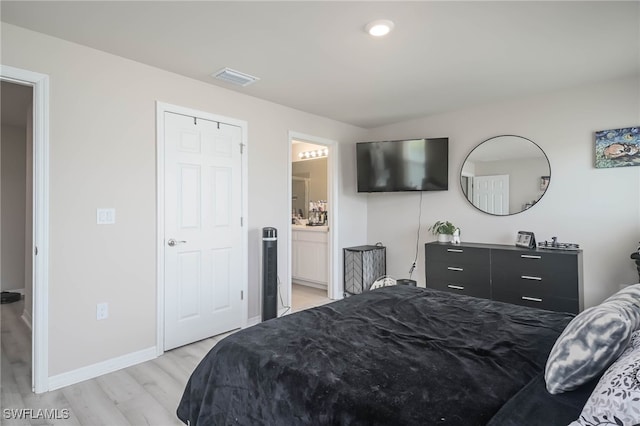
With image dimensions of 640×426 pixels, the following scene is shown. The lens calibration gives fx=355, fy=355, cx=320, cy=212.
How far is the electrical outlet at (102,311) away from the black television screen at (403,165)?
317cm

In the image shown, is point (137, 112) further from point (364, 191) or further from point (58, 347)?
point (364, 191)

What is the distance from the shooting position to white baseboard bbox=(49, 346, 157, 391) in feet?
8.13

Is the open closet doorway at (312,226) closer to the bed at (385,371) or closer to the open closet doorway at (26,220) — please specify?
the open closet doorway at (26,220)

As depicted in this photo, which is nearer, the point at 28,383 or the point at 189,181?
the point at 28,383

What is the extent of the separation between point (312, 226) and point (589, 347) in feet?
15.4

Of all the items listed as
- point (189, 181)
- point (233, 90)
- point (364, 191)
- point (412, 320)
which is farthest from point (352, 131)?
point (412, 320)

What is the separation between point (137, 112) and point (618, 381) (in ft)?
10.7

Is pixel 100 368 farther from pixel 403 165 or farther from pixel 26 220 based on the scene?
pixel 403 165

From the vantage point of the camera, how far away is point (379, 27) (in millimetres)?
2312

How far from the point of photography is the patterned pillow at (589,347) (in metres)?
1.05

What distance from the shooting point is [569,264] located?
313cm

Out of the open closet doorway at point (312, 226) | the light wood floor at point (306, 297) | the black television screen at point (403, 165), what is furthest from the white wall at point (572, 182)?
the light wood floor at point (306, 297)

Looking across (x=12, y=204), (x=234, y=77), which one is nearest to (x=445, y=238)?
(x=234, y=77)

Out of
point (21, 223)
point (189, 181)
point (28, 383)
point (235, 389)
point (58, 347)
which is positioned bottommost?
point (28, 383)
